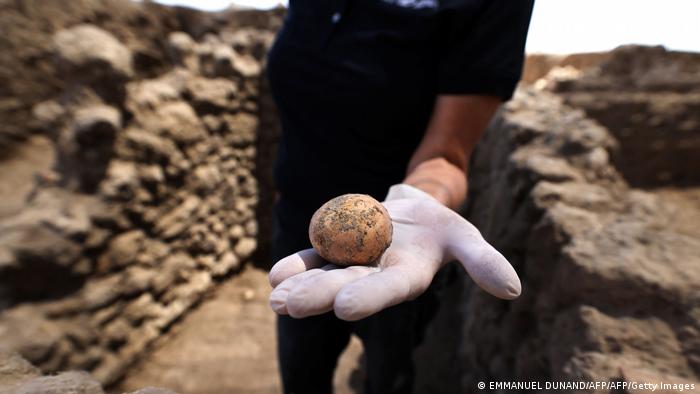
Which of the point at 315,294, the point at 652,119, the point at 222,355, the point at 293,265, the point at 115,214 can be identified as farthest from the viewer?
the point at 652,119

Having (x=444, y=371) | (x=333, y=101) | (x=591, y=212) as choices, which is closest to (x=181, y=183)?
(x=333, y=101)

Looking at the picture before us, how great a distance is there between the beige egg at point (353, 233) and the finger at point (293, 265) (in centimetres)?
3

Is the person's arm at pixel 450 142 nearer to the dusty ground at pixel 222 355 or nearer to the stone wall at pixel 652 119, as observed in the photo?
the dusty ground at pixel 222 355

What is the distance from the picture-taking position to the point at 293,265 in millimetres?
864

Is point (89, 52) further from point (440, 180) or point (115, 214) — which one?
point (440, 180)

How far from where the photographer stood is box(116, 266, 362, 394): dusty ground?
2.38 meters

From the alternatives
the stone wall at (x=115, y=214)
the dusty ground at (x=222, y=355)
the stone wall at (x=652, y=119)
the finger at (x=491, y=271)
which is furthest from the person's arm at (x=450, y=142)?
the stone wall at (x=652, y=119)

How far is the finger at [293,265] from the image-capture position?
2.70 feet

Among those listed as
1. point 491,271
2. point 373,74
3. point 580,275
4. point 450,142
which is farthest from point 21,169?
point 580,275

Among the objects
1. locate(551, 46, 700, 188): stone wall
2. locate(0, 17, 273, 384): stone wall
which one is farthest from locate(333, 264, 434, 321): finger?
locate(551, 46, 700, 188): stone wall

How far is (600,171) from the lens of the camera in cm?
196

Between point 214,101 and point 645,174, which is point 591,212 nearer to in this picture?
point 214,101

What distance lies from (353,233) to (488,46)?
81cm

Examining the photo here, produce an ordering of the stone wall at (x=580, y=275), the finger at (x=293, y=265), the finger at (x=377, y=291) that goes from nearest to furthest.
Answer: the finger at (x=377, y=291) < the finger at (x=293, y=265) < the stone wall at (x=580, y=275)
